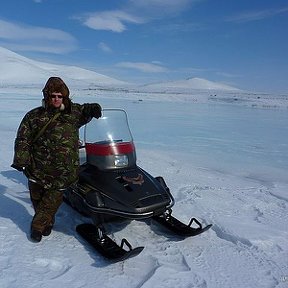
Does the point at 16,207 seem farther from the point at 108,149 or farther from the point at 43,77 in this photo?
the point at 43,77

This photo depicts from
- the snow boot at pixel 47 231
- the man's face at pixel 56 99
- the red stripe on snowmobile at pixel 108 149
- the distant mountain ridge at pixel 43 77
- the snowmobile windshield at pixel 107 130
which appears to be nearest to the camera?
the man's face at pixel 56 99

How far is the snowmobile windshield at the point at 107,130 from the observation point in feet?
10.5

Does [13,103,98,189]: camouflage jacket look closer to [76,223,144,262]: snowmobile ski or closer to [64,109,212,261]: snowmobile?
[64,109,212,261]: snowmobile

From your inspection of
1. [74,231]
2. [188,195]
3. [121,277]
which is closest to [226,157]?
[188,195]

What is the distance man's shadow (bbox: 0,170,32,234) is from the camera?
127 inches

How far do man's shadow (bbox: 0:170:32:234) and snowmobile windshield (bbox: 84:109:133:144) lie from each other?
93cm

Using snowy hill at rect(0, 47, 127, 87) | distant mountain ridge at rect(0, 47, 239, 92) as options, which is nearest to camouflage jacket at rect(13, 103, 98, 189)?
distant mountain ridge at rect(0, 47, 239, 92)

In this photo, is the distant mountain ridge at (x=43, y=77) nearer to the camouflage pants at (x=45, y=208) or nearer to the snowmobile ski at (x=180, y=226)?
the camouflage pants at (x=45, y=208)

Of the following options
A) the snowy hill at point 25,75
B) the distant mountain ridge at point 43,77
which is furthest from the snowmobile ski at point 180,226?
the snowy hill at point 25,75

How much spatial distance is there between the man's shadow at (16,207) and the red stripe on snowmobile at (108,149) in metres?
0.88

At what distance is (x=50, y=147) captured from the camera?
2.76 m

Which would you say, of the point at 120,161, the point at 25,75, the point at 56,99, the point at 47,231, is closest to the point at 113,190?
the point at 120,161

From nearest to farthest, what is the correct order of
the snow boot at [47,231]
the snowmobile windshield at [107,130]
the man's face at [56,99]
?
the man's face at [56,99] → the snow boot at [47,231] → the snowmobile windshield at [107,130]

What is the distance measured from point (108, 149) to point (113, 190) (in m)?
0.40
